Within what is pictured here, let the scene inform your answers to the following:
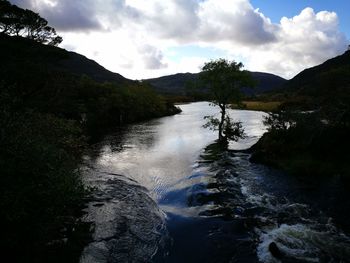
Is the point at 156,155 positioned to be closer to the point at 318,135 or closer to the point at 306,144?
the point at 306,144

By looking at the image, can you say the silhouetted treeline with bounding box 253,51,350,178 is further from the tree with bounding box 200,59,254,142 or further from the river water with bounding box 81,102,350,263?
the tree with bounding box 200,59,254,142

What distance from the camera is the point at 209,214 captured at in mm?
24203

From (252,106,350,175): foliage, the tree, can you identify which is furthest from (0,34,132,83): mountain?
(252,106,350,175): foliage

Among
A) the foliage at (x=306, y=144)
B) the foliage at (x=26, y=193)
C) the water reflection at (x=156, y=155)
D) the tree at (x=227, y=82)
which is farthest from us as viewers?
the tree at (x=227, y=82)

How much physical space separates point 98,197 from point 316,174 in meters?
20.5

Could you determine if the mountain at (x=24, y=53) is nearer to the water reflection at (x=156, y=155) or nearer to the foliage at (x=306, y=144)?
the water reflection at (x=156, y=155)

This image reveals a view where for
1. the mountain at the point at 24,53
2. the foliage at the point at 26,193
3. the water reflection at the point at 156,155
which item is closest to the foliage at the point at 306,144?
the water reflection at the point at 156,155

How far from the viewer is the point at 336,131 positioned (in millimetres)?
33562

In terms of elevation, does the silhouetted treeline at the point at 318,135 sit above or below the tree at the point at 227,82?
below

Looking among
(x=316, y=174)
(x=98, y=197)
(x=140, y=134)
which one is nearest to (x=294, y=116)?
(x=316, y=174)

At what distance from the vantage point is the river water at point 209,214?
18.4 metres

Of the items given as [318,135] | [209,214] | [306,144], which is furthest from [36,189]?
[306,144]

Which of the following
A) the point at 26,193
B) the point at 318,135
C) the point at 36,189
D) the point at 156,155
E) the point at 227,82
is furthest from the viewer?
the point at 227,82

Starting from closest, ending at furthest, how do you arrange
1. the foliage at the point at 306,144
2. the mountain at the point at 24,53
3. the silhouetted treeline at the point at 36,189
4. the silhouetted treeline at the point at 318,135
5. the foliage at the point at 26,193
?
the foliage at the point at 26,193 → the silhouetted treeline at the point at 36,189 → the silhouetted treeline at the point at 318,135 → the foliage at the point at 306,144 → the mountain at the point at 24,53
